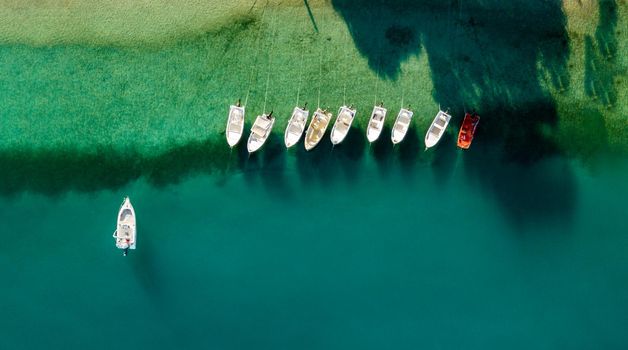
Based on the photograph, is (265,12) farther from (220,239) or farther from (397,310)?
(397,310)

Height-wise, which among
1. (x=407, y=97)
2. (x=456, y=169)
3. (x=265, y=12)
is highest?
(x=265, y=12)

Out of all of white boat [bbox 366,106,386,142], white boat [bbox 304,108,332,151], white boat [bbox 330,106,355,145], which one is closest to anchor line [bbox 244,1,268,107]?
white boat [bbox 304,108,332,151]

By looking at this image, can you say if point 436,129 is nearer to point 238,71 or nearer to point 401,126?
point 401,126

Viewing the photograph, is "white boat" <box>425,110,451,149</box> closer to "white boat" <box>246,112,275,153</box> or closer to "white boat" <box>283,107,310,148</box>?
"white boat" <box>283,107,310,148</box>

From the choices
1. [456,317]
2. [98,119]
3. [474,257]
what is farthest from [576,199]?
[98,119]

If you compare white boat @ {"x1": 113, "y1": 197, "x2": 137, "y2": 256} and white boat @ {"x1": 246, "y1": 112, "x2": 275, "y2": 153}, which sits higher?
white boat @ {"x1": 246, "y1": 112, "x2": 275, "y2": 153}
